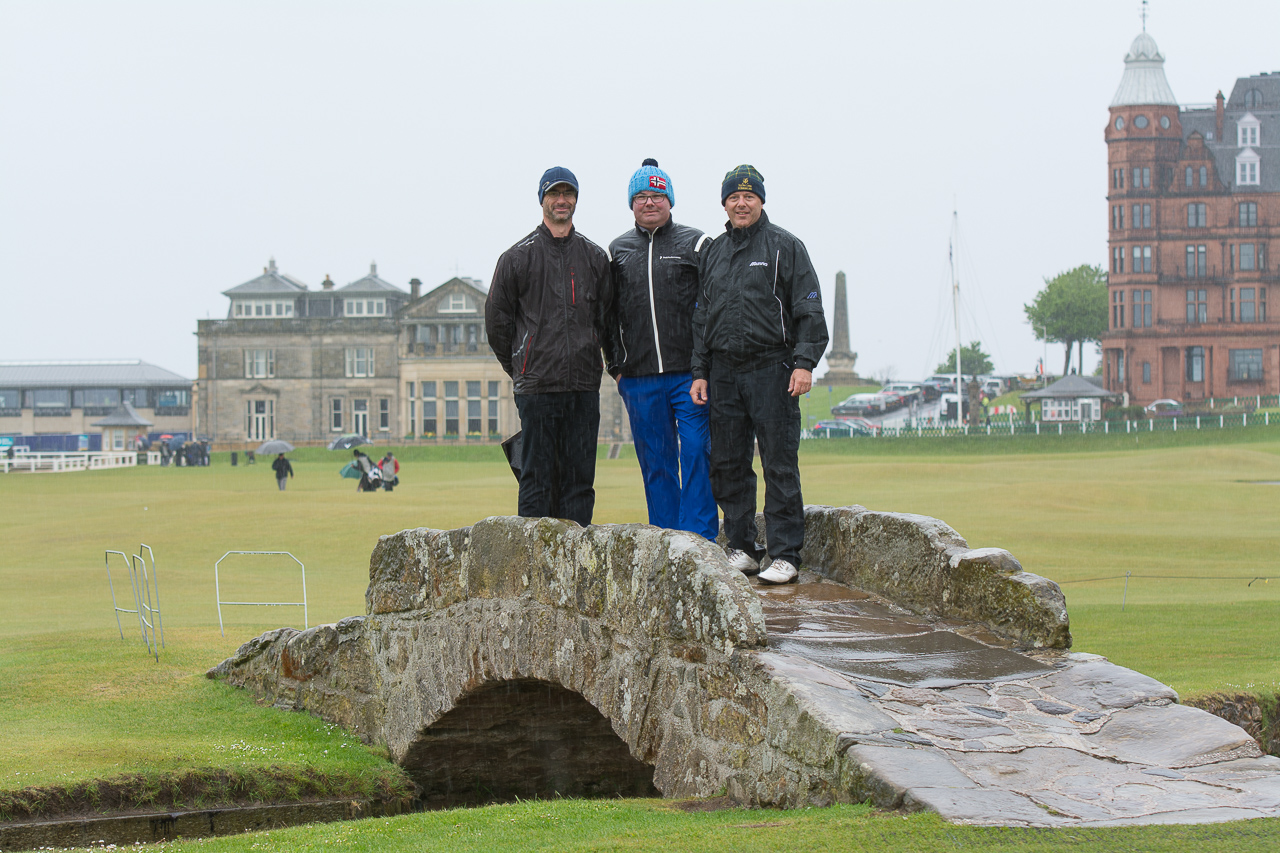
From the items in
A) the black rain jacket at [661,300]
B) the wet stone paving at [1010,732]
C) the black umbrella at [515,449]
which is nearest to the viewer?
the wet stone paving at [1010,732]

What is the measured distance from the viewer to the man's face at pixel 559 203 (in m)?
7.82

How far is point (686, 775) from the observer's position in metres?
6.27

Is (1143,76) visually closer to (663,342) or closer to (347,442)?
(347,442)

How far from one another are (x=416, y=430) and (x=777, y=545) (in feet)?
263

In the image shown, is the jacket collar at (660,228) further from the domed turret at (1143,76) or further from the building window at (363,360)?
the building window at (363,360)

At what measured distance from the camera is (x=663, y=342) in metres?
7.86

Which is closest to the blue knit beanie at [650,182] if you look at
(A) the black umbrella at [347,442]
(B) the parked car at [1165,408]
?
(B) the parked car at [1165,408]

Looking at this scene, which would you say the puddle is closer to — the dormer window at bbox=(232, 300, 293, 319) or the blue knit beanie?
the blue knit beanie

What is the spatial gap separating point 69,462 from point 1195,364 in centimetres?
6226

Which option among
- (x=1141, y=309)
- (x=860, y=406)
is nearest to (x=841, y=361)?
(x=860, y=406)

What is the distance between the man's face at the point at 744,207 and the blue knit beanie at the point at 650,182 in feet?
1.98

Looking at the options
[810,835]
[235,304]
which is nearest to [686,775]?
[810,835]

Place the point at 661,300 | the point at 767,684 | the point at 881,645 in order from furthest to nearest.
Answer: the point at 661,300, the point at 881,645, the point at 767,684

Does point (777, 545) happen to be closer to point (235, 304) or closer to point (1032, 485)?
point (1032, 485)
